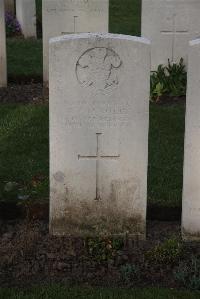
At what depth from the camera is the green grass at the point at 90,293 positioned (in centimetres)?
465

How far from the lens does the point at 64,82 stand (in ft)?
17.1

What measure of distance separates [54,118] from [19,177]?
1.48 m

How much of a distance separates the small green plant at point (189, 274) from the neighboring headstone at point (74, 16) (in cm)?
554

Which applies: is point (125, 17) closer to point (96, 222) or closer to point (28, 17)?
point (28, 17)

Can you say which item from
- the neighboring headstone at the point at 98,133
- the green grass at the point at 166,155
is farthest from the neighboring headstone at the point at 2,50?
the neighboring headstone at the point at 98,133

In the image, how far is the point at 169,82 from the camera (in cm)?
969

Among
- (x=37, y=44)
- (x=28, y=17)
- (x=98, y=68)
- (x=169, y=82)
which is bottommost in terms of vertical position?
(x=169, y=82)

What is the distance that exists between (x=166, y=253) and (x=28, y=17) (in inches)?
391

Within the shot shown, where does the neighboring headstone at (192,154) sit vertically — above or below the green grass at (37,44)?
below

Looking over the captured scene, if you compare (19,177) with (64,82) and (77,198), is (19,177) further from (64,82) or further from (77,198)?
(64,82)

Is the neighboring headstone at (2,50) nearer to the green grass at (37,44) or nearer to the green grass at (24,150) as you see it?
the green grass at (37,44)

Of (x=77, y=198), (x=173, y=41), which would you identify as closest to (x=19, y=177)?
(x=77, y=198)

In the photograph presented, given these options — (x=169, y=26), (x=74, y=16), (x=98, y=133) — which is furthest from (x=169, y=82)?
(x=98, y=133)

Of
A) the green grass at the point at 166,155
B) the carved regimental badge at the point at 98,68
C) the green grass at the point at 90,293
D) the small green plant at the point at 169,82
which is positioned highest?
the carved regimental badge at the point at 98,68
